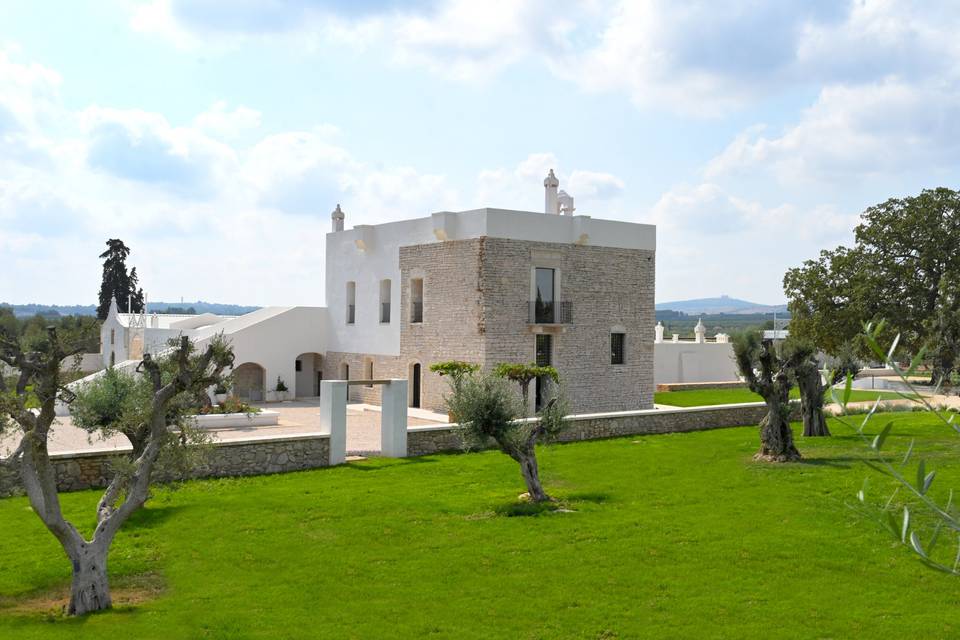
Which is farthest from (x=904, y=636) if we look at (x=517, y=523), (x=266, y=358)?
(x=266, y=358)

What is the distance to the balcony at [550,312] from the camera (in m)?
26.0

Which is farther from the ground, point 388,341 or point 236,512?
point 388,341

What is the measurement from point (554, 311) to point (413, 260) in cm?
498

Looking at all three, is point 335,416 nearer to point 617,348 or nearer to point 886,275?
point 617,348

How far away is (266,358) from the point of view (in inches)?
1197

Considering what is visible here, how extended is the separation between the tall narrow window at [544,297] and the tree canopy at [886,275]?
51.9 feet

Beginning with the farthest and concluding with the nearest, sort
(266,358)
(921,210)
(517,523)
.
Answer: (921,210) < (266,358) < (517,523)

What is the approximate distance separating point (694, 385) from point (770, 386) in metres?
20.2

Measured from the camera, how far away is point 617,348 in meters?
28.4

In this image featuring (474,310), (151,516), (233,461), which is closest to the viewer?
(151,516)

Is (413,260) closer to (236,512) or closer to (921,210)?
(236,512)

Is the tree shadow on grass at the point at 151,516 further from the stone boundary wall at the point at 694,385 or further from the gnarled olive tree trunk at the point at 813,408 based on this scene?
the stone boundary wall at the point at 694,385

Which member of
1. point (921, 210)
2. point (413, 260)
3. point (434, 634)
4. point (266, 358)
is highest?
point (921, 210)

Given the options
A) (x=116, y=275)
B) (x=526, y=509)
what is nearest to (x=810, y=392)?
(x=526, y=509)
